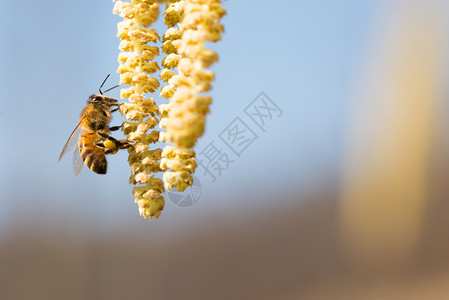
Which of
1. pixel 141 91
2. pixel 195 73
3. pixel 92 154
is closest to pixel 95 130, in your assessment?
pixel 92 154

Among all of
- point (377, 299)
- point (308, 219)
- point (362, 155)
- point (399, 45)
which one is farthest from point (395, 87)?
point (308, 219)

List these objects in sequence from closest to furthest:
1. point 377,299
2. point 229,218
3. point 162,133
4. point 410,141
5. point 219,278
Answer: point 162,133 → point 410,141 → point 377,299 → point 219,278 → point 229,218

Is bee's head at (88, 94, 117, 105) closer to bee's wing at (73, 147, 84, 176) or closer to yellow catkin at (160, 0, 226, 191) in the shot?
bee's wing at (73, 147, 84, 176)

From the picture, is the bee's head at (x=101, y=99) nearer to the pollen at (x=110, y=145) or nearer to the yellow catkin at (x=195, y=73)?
the pollen at (x=110, y=145)

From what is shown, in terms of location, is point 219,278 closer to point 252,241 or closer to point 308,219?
point 252,241

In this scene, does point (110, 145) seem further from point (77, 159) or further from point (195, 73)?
point (195, 73)

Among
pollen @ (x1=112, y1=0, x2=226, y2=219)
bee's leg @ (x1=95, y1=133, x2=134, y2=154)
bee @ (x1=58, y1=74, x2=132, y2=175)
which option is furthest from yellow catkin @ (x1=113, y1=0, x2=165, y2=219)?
bee @ (x1=58, y1=74, x2=132, y2=175)
